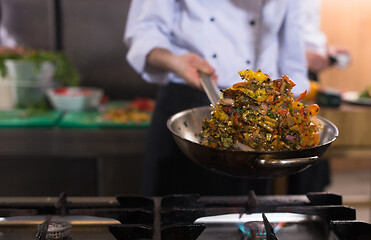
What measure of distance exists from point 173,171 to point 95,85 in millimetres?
1635

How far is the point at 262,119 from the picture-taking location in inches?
32.0

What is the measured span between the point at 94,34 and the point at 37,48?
1.29ft

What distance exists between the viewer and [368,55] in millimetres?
4211

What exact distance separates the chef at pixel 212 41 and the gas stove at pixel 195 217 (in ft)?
1.34

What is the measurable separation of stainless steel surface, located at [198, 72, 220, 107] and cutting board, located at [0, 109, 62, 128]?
1.30m

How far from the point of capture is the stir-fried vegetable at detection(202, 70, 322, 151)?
0.81m

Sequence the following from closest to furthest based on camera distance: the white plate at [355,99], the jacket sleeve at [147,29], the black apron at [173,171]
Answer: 1. the jacket sleeve at [147,29]
2. the black apron at [173,171]
3. the white plate at [355,99]

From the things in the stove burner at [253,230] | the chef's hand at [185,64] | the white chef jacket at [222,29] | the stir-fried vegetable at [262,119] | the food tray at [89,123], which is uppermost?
the white chef jacket at [222,29]

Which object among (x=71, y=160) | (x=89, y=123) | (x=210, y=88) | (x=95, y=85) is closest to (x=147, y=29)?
(x=210, y=88)

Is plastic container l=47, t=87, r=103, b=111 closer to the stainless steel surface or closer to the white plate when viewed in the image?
the white plate

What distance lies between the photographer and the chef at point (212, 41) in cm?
133

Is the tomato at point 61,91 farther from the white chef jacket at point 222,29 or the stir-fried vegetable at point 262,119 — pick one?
the stir-fried vegetable at point 262,119

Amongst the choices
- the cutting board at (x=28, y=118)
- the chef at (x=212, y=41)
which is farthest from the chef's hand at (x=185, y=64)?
the cutting board at (x=28, y=118)

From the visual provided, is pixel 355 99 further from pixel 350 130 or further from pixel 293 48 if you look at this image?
pixel 293 48
